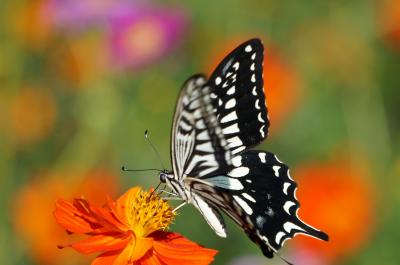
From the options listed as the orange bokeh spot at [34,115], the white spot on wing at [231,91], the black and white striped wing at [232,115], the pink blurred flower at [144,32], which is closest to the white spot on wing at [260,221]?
the black and white striped wing at [232,115]

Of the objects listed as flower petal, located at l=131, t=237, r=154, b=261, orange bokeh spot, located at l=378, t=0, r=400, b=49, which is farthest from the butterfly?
orange bokeh spot, located at l=378, t=0, r=400, b=49

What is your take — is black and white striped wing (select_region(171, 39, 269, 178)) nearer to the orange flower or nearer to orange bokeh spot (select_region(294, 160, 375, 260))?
the orange flower

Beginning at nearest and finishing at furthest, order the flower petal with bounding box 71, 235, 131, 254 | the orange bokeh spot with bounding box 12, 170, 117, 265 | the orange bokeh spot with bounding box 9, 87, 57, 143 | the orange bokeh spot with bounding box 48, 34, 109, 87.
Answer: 1. the flower petal with bounding box 71, 235, 131, 254
2. the orange bokeh spot with bounding box 12, 170, 117, 265
3. the orange bokeh spot with bounding box 9, 87, 57, 143
4. the orange bokeh spot with bounding box 48, 34, 109, 87

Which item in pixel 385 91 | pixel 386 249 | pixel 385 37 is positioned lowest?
pixel 386 249

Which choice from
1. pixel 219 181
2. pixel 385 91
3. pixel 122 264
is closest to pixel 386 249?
pixel 385 91

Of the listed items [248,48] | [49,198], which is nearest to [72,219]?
[248,48]

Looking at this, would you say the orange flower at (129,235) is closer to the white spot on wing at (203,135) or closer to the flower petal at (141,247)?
the flower petal at (141,247)

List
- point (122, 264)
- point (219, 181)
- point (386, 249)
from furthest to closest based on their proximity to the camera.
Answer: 1. point (386, 249)
2. point (219, 181)
3. point (122, 264)

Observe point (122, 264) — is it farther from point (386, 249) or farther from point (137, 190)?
point (386, 249)
